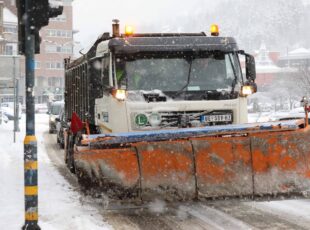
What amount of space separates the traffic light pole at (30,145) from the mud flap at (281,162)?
2984 millimetres

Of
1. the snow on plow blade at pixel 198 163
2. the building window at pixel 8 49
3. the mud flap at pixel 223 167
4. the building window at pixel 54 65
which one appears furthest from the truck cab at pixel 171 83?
the building window at pixel 54 65

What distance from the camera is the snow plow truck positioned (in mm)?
7270

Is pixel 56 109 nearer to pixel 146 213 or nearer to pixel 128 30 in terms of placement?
pixel 128 30

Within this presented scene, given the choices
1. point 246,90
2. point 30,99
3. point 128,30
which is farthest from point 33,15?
point 246,90

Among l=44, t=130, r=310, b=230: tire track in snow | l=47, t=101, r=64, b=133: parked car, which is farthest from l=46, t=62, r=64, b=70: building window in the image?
l=44, t=130, r=310, b=230: tire track in snow

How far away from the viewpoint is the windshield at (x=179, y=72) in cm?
862

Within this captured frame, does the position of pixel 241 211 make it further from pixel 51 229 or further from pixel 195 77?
pixel 51 229

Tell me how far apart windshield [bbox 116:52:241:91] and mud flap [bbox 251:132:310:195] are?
166 cm

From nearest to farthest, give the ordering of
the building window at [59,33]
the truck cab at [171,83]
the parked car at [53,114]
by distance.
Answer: the truck cab at [171,83] → the parked car at [53,114] → the building window at [59,33]

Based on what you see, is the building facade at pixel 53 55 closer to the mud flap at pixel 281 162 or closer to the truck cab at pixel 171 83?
the truck cab at pixel 171 83

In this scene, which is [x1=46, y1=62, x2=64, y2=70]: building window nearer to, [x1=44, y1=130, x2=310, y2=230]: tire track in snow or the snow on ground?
the snow on ground

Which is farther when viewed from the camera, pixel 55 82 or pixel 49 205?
pixel 55 82

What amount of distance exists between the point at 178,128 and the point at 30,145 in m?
2.96

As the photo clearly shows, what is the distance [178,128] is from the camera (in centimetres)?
847
